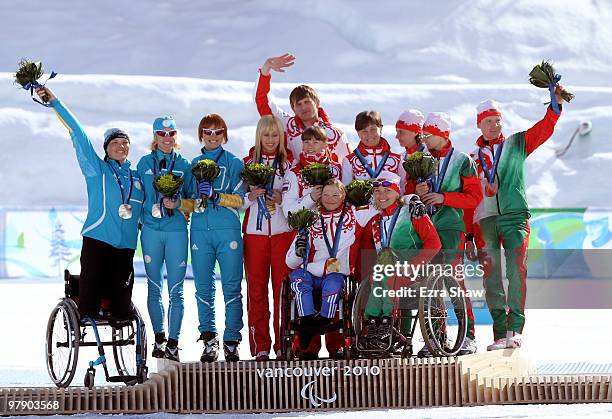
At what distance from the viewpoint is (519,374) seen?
7.91m

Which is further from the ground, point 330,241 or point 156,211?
point 156,211

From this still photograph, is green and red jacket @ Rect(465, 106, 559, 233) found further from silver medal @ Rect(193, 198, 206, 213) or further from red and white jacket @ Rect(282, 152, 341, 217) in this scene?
silver medal @ Rect(193, 198, 206, 213)

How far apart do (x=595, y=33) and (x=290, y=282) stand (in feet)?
122

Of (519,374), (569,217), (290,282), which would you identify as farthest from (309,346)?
(569,217)

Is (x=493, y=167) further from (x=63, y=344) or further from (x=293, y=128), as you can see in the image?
(x=63, y=344)

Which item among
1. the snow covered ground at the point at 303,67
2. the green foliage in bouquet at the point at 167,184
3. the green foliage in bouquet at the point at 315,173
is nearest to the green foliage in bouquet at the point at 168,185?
the green foliage in bouquet at the point at 167,184

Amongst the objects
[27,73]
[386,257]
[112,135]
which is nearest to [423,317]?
[386,257]

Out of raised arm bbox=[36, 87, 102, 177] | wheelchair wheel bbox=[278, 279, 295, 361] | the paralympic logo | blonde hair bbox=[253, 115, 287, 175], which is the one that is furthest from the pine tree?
the paralympic logo

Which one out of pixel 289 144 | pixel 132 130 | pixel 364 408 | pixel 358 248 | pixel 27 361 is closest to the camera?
pixel 364 408

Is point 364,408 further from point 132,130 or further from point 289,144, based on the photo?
point 132,130

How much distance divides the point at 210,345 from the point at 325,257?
0.98m

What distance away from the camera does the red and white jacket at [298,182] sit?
7.91 m

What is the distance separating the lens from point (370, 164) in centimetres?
786

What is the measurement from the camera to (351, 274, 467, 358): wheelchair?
7.34 meters
